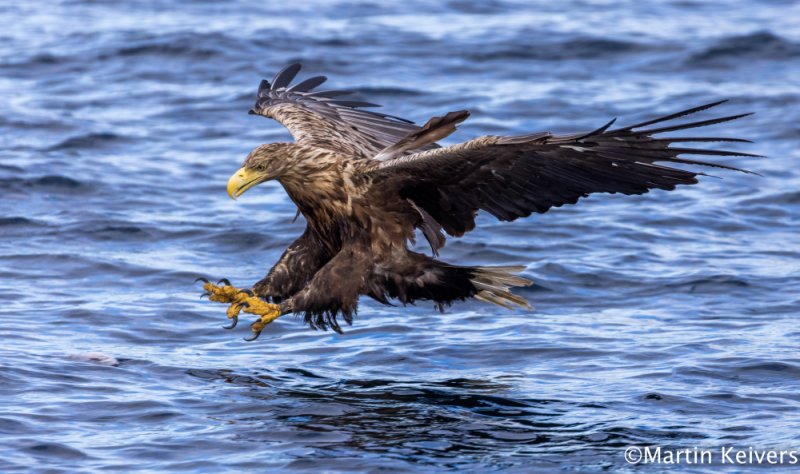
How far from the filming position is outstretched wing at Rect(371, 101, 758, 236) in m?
6.21

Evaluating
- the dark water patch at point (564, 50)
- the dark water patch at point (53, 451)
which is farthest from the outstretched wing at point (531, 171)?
the dark water patch at point (564, 50)

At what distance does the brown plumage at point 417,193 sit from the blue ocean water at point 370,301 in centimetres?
48

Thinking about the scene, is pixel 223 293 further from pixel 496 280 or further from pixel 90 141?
pixel 90 141

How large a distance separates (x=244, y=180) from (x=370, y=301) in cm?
218

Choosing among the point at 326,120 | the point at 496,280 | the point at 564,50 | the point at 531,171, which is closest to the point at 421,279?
the point at 496,280

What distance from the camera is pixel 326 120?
805cm

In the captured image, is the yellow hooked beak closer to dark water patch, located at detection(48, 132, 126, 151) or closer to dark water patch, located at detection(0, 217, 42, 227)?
dark water patch, located at detection(0, 217, 42, 227)

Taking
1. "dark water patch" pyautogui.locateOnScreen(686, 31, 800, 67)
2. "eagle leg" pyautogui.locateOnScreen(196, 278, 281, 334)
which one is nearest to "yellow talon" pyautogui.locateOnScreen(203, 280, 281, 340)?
"eagle leg" pyautogui.locateOnScreen(196, 278, 281, 334)

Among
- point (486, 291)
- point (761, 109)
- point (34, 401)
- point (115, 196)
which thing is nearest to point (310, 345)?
point (486, 291)

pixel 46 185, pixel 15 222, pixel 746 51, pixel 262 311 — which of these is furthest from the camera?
pixel 746 51

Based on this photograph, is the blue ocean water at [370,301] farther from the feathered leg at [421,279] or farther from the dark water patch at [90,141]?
the feathered leg at [421,279]

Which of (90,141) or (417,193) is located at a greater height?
(90,141)

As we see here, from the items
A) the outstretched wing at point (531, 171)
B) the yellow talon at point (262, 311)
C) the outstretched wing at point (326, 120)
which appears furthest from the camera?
the outstretched wing at point (326, 120)

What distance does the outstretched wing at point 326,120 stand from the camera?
24.8 ft
